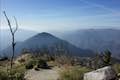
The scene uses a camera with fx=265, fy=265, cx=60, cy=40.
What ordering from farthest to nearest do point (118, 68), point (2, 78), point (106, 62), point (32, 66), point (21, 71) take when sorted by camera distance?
point (106, 62), point (32, 66), point (118, 68), point (21, 71), point (2, 78)

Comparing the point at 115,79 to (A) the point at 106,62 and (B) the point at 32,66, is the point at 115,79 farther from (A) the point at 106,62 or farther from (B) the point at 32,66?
(A) the point at 106,62

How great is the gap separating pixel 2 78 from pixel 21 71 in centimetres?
109

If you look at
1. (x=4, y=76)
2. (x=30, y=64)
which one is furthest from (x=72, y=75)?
(x=30, y=64)

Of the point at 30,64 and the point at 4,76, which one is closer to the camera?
the point at 4,76

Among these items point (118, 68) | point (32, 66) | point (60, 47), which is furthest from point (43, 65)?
point (118, 68)

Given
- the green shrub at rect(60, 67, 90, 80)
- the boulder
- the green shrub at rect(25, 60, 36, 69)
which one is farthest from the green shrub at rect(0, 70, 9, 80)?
the green shrub at rect(25, 60, 36, 69)

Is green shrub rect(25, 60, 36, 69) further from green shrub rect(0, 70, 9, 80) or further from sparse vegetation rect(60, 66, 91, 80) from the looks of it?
green shrub rect(0, 70, 9, 80)

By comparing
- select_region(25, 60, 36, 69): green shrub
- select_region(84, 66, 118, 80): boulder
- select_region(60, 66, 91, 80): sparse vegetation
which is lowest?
select_region(25, 60, 36, 69): green shrub

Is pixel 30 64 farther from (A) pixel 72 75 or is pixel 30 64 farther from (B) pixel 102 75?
(B) pixel 102 75

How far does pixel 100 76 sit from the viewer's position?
10.9 meters

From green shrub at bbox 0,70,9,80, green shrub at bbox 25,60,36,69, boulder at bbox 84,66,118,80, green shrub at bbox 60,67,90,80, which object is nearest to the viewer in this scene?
boulder at bbox 84,66,118,80

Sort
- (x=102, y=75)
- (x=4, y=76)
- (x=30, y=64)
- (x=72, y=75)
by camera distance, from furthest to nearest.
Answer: (x=30, y=64)
(x=72, y=75)
(x=4, y=76)
(x=102, y=75)

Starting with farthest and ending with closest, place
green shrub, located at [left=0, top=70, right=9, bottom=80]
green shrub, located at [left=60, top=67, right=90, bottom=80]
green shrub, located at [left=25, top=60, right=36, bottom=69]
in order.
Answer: green shrub, located at [left=25, top=60, right=36, bottom=69], green shrub, located at [left=60, top=67, right=90, bottom=80], green shrub, located at [left=0, top=70, right=9, bottom=80]

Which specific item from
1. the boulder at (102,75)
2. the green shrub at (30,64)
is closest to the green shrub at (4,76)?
the boulder at (102,75)
